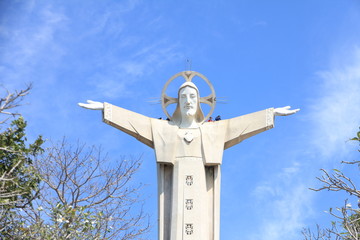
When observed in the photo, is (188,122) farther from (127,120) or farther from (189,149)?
(127,120)

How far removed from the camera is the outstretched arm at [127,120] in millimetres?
16391

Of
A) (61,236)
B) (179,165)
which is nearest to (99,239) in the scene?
(61,236)

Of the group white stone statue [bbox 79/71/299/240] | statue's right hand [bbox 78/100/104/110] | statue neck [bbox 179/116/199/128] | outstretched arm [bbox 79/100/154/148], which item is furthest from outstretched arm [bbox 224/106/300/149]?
statue's right hand [bbox 78/100/104/110]

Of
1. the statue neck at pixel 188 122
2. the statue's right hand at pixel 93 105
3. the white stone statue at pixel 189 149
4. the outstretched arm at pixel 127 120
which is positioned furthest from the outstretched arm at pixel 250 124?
the statue's right hand at pixel 93 105

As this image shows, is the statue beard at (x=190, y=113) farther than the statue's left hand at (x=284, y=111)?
Yes

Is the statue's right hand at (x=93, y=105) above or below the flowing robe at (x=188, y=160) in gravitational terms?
above

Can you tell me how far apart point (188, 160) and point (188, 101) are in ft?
4.73

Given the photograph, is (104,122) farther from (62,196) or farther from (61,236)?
(61,236)

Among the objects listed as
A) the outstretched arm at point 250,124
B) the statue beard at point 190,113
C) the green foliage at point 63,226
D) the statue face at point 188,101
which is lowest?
the green foliage at point 63,226

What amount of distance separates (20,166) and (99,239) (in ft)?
6.98

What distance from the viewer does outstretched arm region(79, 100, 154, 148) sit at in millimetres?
16391

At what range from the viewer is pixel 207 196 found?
16.4 metres

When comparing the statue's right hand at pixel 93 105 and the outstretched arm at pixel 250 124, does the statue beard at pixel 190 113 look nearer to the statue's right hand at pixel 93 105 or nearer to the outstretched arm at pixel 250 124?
the outstretched arm at pixel 250 124

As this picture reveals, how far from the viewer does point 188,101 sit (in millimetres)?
16703
